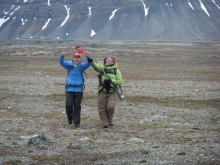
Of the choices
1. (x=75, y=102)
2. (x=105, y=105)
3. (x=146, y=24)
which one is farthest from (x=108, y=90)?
A: (x=146, y=24)

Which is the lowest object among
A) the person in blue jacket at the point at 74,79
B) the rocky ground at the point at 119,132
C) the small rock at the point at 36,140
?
the rocky ground at the point at 119,132

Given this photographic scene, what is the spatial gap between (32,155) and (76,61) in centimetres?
324

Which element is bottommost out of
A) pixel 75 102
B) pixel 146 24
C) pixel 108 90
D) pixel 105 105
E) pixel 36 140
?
pixel 36 140

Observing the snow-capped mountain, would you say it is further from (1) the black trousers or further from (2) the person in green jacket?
(1) the black trousers

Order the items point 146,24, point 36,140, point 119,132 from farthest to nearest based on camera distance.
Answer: point 146,24, point 119,132, point 36,140

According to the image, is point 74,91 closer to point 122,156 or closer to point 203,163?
point 122,156

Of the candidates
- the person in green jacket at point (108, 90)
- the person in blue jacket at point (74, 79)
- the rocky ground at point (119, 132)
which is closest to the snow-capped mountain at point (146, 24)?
the rocky ground at point (119, 132)

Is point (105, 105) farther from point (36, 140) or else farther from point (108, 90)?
point (36, 140)

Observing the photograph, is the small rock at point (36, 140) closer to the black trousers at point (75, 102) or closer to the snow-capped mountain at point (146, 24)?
the black trousers at point (75, 102)

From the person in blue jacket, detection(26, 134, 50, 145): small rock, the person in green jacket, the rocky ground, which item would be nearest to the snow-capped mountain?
the rocky ground

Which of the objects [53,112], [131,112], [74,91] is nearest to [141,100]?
[131,112]

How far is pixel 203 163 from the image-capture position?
5.15m

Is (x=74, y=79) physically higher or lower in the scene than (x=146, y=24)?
lower

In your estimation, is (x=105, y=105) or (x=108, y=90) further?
(x=105, y=105)
